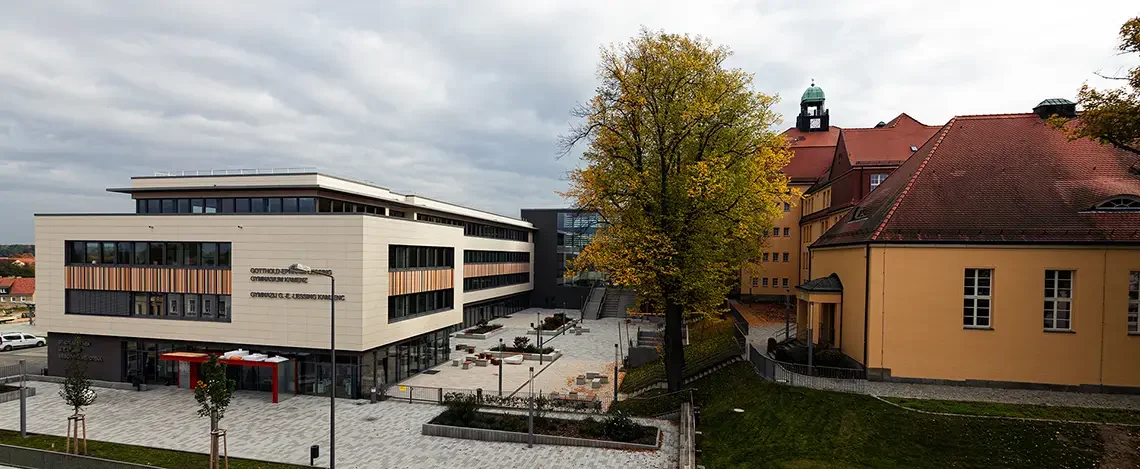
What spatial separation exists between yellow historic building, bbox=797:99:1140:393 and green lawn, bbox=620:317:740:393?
7187 mm

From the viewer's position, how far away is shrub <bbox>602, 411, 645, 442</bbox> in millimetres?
20264

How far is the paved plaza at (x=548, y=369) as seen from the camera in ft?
97.2

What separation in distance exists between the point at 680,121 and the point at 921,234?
10.4 meters

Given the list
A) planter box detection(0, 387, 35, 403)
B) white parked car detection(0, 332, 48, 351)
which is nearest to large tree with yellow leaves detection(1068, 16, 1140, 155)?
planter box detection(0, 387, 35, 403)

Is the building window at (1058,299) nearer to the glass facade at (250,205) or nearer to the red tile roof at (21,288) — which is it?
the glass facade at (250,205)

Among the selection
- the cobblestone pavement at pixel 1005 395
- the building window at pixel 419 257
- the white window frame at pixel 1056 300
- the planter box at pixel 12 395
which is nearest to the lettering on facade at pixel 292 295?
the building window at pixel 419 257

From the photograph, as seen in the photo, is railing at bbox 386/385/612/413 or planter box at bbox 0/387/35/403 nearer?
railing at bbox 386/385/612/413

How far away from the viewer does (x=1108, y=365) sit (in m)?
19.9

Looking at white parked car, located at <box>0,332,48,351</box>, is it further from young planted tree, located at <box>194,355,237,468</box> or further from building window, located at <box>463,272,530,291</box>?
young planted tree, located at <box>194,355,237,468</box>

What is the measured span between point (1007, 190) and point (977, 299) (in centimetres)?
490

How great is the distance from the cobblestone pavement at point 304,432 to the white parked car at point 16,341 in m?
19.3

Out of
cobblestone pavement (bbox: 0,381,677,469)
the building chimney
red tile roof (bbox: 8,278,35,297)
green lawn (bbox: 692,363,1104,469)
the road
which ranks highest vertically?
the building chimney

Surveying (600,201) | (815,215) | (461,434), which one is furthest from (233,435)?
(815,215)

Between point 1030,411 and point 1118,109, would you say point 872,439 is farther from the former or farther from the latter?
point 1118,109
